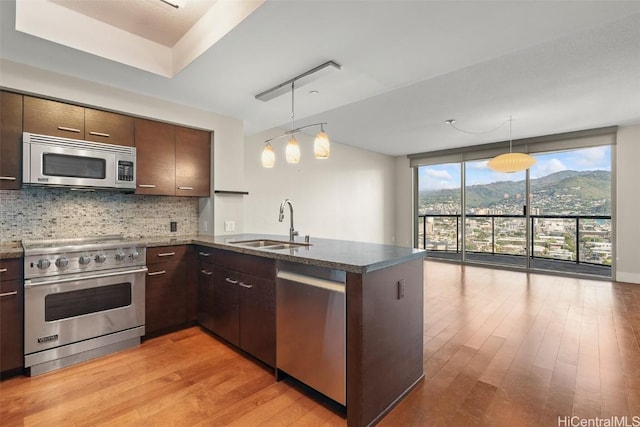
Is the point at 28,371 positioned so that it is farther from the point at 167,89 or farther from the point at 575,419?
the point at 575,419

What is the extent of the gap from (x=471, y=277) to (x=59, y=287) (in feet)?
17.9

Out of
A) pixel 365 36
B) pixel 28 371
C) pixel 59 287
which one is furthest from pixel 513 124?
pixel 28 371

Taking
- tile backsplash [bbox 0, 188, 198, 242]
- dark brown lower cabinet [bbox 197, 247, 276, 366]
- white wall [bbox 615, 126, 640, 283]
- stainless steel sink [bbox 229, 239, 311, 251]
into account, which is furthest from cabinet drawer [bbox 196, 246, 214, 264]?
white wall [bbox 615, 126, 640, 283]

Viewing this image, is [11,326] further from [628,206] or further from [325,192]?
[628,206]

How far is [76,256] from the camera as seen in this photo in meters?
2.33

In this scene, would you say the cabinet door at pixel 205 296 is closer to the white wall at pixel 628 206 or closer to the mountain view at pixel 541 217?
the mountain view at pixel 541 217

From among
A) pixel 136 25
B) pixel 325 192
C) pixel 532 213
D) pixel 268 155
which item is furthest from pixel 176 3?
pixel 532 213

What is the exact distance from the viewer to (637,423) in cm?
163

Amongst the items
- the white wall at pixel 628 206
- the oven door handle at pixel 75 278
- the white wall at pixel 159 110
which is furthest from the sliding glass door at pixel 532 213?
the oven door handle at pixel 75 278

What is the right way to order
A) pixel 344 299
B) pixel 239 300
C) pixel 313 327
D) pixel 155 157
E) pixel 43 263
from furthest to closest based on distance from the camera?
1. pixel 155 157
2. pixel 239 300
3. pixel 43 263
4. pixel 313 327
5. pixel 344 299

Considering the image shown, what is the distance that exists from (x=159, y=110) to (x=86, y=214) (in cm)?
122

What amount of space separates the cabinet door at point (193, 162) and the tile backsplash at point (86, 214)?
0.96ft

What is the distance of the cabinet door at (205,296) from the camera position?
2.79m

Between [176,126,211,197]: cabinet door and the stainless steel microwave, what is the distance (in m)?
0.47
